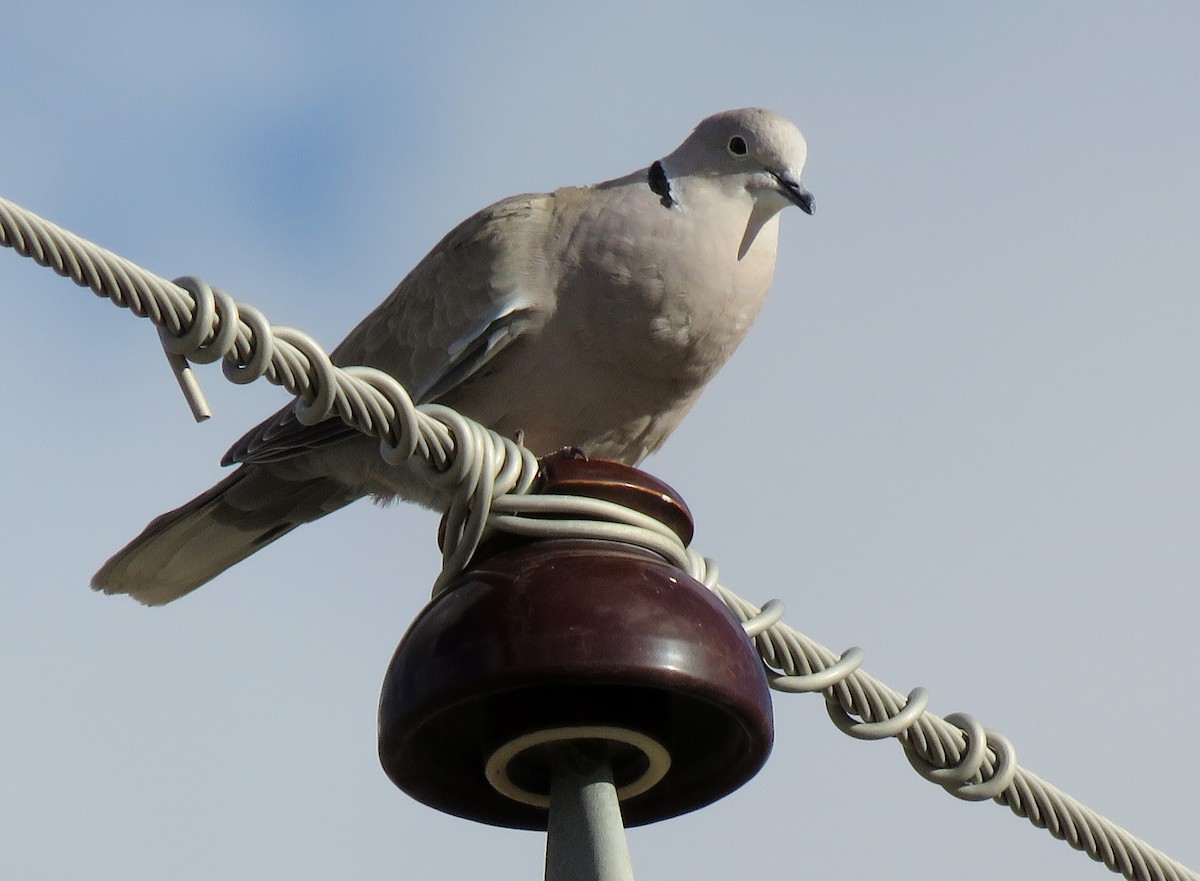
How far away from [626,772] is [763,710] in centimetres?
23

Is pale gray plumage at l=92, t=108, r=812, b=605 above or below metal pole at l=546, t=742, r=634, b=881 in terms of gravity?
above

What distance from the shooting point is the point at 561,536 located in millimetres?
2465

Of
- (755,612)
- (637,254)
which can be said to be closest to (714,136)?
(637,254)

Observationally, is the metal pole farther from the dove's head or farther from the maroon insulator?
the dove's head

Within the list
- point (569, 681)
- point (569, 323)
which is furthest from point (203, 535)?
point (569, 681)

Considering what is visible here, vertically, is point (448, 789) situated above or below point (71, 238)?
below

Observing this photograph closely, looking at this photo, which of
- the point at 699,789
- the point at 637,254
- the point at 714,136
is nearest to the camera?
the point at 699,789

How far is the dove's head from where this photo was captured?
4.37 meters

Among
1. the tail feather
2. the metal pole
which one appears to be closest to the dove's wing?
the tail feather

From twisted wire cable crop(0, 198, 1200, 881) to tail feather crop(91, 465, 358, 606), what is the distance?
2.25 metres

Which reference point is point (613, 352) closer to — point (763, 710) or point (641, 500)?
point (641, 500)

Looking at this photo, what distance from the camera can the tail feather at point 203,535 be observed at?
477 cm

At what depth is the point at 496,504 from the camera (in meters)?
2.51

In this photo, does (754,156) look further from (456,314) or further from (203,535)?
(203,535)
